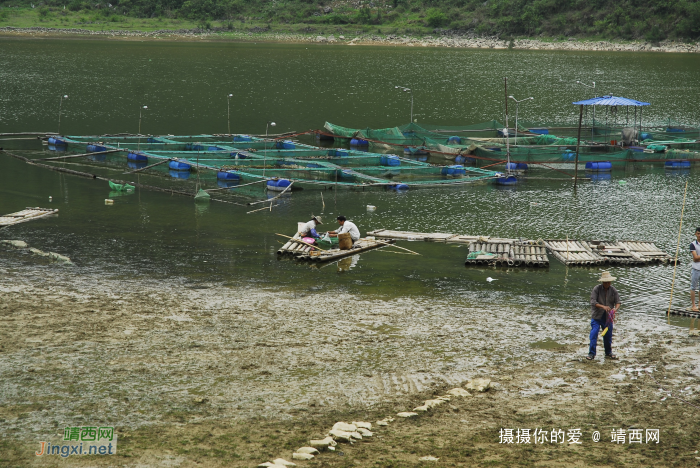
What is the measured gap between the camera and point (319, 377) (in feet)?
38.6

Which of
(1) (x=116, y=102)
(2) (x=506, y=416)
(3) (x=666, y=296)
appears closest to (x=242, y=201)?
(3) (x=666, y=296)

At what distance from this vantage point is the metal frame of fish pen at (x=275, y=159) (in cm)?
2992

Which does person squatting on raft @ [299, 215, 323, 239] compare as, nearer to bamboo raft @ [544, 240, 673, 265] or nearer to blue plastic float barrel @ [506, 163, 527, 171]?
bamboo raft @ [544, 240, 673, 265]

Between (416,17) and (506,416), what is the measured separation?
118 m

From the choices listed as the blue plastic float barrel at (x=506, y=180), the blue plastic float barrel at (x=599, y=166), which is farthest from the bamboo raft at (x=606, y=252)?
the blue plastic float barrel at (x=599, y=166)

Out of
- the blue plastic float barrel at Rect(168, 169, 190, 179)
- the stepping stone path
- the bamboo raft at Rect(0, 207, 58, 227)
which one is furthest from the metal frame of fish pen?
the stepping stone path

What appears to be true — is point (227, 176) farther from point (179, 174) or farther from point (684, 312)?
point (684, 312)

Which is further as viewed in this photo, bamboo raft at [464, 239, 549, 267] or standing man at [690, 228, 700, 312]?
bamboo raft at [464, 239, 549, 267]

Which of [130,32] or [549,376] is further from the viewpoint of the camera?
[130,32]

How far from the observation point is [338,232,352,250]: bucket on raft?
20.0m

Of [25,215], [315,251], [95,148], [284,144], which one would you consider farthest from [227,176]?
[315,251]

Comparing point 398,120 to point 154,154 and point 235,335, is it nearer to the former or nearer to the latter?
point 154,154

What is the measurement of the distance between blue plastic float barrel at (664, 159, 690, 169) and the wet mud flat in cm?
2235

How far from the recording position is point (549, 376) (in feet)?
39.4
